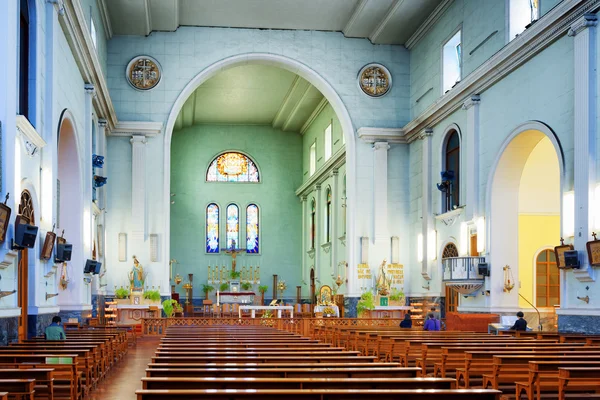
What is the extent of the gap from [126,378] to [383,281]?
15552mm

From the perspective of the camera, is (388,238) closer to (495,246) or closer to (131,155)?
(495,246)

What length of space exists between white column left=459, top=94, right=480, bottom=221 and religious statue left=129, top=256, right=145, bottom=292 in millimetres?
A: 10823

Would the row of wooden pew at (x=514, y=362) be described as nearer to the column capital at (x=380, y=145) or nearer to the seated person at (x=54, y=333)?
the seated person at (x=54, y=333)

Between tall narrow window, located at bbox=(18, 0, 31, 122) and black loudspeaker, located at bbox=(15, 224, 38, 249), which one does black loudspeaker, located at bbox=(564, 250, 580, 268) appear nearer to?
black loudspeaker, located at bbox=(15, 224, 38, 249)

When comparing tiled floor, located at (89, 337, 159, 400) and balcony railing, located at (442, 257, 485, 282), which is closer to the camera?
tiled floor, located at (89, 337, 159, 400)

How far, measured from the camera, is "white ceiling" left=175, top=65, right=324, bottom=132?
3312cm

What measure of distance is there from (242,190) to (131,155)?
14.7 m

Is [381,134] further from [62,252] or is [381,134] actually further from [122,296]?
[62,252]

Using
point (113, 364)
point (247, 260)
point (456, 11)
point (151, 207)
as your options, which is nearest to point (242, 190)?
point (247, 260)

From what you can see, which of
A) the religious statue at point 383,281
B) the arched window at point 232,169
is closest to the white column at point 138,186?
the religious statue at point 383,281

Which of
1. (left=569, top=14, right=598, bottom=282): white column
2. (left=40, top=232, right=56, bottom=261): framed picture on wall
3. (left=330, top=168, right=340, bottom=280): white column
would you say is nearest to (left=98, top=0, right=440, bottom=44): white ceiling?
(left=330, top=168, right=340, bottom=280): white column

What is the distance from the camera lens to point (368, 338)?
13.9 meters

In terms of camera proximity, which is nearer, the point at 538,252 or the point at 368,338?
the point at 368,338

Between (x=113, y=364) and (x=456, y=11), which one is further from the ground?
(x=456, y=11)
